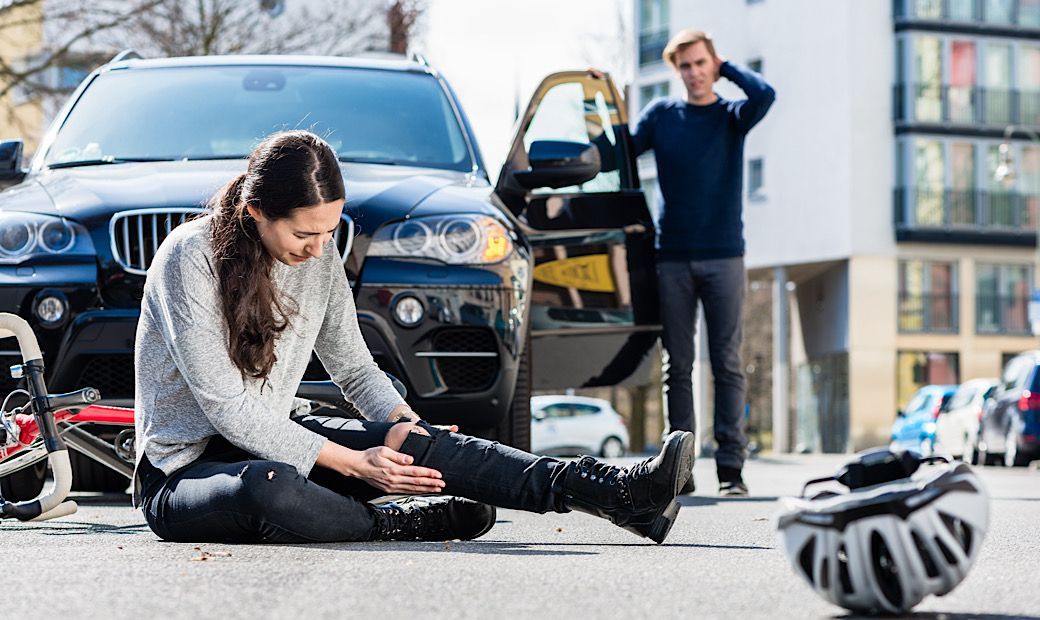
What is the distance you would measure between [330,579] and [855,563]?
1.18 m

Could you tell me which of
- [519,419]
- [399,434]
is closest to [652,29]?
[519,419]

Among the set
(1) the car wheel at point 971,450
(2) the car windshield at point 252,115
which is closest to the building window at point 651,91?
(1) the car wheel at point 971,450

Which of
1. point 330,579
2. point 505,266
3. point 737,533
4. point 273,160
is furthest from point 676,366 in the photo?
point 330,579

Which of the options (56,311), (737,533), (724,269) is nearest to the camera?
(737,533)

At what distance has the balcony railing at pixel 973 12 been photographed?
4462 cm

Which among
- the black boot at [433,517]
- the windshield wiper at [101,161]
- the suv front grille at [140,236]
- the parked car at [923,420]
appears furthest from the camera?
the parked car at [923,420]

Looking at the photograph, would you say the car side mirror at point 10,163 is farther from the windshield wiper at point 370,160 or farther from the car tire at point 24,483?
the car tire at point 24,483

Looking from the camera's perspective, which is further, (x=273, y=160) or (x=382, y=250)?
(x=382, y=250)

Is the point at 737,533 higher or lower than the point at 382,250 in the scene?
lower

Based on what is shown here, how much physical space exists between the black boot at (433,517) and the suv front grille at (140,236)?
159cm

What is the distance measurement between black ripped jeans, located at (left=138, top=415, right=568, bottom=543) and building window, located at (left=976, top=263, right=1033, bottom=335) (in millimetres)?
41594

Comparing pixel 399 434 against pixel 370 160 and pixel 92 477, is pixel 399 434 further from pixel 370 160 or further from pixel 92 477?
pixel 92 477

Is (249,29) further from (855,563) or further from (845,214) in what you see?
(855,563)

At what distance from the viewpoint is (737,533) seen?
5848 mm
